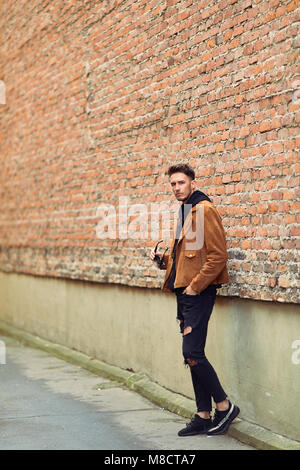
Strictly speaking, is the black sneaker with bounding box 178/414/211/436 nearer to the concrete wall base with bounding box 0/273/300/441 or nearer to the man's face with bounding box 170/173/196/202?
the concrete wall base with bounding box 0/273/300/441

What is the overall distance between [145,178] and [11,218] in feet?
19.5

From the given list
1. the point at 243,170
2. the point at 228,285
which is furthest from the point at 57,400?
the point at 243,170

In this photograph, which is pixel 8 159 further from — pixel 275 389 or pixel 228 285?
pixel 275 389

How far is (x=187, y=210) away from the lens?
636 cm

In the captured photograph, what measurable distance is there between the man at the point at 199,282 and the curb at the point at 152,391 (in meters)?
0.21

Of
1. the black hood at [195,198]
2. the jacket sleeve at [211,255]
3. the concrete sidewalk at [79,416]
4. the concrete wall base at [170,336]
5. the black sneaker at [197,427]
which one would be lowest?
the concrete sidewalk at [79,416]

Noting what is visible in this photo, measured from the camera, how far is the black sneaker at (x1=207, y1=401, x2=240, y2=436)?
6301mm

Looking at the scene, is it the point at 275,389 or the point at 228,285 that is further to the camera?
the point at 228,285

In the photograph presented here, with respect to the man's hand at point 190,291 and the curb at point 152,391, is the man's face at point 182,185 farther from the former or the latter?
the curb at point 152,391

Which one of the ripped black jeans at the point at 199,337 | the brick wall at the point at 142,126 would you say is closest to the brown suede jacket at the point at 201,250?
the ripped black jeans at the point at 199,337

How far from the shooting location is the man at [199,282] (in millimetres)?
6094

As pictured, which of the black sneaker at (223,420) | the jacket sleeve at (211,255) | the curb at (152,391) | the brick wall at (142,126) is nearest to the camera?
the curb at (152,391)

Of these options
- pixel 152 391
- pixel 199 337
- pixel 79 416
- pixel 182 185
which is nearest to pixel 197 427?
pixel 199 337

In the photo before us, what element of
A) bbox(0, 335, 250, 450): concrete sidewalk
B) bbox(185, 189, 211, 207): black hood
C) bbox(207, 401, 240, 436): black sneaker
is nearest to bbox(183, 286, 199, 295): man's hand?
bbox(185, 189, 211, 207): black hood
